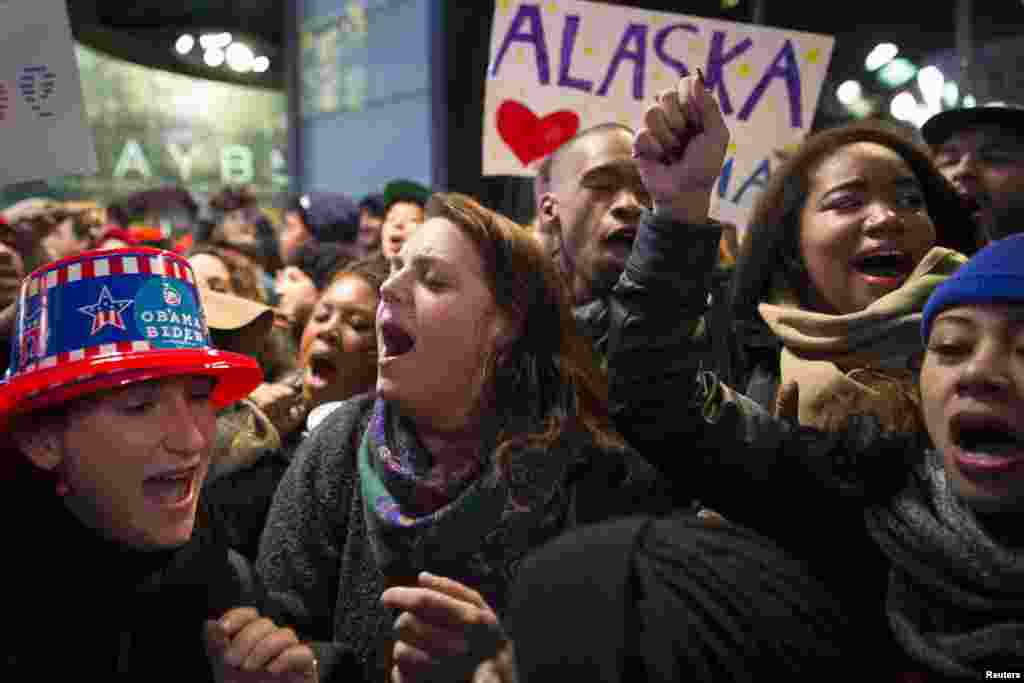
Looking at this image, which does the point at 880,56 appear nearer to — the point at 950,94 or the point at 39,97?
the point at 950,94

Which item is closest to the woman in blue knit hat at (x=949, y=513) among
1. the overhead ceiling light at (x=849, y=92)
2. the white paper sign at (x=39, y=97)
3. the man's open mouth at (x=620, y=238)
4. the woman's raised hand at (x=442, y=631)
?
the woman's raised hand at (x=442, y=631)

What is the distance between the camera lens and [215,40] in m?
9.63

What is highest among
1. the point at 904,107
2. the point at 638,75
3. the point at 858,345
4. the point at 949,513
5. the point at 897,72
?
the point at 897,72

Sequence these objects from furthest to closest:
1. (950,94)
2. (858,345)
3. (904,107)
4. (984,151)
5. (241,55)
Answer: (241,55) → (904,107) → (950,94) → (984,151) → (858,345)

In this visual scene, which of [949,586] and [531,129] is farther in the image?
[531,129]

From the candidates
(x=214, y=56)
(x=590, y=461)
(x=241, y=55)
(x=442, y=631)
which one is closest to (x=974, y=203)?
(x=590, y=461)

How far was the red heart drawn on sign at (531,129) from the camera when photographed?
10.6 feet

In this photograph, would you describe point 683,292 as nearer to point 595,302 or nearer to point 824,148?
point 824,148

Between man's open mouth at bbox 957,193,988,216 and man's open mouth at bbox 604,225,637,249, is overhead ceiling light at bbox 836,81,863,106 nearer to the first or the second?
man's open mouth at bbox 957,193,988,216

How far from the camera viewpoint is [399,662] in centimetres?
133

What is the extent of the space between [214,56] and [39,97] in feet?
28.6

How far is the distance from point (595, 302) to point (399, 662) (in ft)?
3.77

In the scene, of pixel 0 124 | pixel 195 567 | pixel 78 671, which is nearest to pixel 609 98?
pixel 0 124

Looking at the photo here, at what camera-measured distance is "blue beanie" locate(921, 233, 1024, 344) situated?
1042 mm
